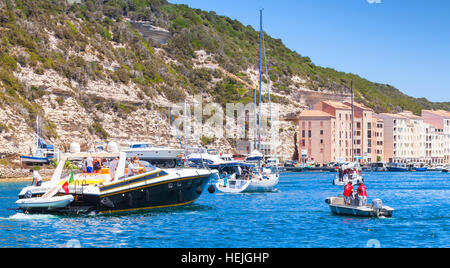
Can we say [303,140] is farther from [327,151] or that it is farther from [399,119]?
[399,119]

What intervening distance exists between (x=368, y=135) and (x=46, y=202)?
115686 mm

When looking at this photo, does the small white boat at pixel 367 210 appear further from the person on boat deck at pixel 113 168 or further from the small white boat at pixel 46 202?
the small white boat at pixel 46 202

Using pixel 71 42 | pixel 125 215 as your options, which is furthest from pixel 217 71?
pixel 125 215

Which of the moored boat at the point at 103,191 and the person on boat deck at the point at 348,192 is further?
the person on boat deck at the point at 348,192

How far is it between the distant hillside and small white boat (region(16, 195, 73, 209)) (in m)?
39.6

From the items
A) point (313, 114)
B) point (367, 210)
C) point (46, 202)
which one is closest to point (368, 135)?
point (313, 114)

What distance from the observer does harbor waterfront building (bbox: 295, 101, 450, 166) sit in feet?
392

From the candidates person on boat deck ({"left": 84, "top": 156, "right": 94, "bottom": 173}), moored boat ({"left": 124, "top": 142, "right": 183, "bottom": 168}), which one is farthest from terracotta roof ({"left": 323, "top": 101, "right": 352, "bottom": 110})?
person on boat deck ({"left": 84, "top": 156, "right": 94, "bottom": 173})

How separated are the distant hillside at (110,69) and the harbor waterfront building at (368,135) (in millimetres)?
7281

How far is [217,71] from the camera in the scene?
390 feet

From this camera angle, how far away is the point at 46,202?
1019 inches

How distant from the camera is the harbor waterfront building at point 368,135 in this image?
119 meters

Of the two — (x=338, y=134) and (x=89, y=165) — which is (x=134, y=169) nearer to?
(x=89, y=165)

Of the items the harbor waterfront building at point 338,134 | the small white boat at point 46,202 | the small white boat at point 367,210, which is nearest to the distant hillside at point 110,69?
the harbor waterfront building at point 338,134
